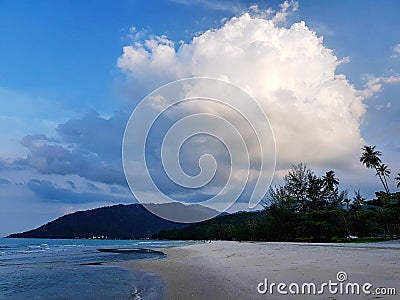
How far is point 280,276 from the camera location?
516 inches

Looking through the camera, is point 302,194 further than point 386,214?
Yes

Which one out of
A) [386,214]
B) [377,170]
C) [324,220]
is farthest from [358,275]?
[377,170]

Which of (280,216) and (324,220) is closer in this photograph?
(324,220)

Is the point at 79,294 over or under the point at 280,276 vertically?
under

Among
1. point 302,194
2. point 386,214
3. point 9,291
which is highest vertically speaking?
point 302,194

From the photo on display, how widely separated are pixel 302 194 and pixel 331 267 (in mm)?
55278

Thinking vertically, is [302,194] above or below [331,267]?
above

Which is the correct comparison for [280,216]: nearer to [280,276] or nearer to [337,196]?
[337,196]

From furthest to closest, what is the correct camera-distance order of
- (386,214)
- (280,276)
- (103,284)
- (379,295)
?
(386,214), (103,284), (280,276), (379,295)

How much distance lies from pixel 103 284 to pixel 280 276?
855cm

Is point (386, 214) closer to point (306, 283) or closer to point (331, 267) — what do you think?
point (331, 267)

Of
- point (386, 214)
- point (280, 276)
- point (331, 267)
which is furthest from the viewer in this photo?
point (386, 214)

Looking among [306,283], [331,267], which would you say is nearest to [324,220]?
[331,267]

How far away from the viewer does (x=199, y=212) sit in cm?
5362
